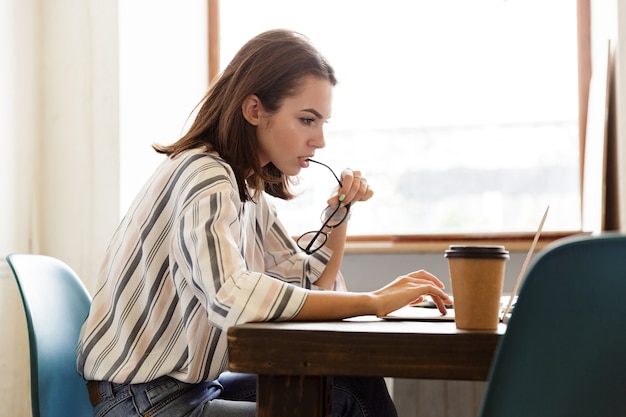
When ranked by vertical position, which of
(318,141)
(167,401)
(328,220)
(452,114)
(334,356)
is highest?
(452,114)

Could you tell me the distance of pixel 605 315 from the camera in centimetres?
74

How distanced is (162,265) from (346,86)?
1.62m

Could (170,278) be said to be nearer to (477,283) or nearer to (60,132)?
(477,283)

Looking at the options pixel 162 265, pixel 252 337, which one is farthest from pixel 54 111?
pixel 252 337

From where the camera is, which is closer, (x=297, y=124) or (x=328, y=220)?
(x=297, y=124)

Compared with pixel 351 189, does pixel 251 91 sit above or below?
above

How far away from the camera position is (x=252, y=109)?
4.78ft

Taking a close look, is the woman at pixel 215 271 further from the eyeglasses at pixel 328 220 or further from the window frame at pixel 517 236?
the window frame at pixel 517 236

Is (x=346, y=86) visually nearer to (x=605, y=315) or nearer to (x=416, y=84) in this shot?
(x=416, y=84)

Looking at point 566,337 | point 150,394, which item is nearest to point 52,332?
point 150,394

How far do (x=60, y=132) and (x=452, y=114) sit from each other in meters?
1.33

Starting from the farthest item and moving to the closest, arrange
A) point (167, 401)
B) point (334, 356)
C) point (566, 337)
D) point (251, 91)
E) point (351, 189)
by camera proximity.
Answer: point (351, 189), point (251, 91), point (167, 401), point (334, 356), point (566, 337)

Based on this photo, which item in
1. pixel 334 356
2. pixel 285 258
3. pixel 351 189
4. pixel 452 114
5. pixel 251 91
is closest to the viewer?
pixel 334 356

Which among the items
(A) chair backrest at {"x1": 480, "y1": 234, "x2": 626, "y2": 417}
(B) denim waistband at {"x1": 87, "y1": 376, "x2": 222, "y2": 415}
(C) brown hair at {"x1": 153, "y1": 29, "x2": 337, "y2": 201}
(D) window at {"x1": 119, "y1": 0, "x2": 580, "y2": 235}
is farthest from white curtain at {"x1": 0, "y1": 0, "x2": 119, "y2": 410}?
(A) chair backrest at {"x1": 480, "y1": 234, "x2": 626, "y2": 417}
